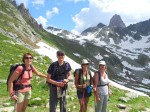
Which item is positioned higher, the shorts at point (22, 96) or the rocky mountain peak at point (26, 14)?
the rocky mountain peak at point (26, 14)

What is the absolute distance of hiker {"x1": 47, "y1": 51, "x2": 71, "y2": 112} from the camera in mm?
14125

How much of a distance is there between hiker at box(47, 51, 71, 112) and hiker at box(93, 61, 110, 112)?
1.86 metres

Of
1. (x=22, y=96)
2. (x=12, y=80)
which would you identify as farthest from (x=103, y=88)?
(x=12, y=80)

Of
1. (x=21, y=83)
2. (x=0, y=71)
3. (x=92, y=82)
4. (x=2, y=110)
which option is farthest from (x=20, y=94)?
(x=0, y=71)

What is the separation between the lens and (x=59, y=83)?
556 inches

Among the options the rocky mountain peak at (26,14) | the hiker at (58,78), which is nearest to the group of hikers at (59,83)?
the hiker at (58,78)

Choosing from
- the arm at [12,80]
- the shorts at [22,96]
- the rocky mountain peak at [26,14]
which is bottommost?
the shorts at [22,96]

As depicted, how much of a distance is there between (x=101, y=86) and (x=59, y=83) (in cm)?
264

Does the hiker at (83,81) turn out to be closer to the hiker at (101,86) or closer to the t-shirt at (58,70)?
the hiker at (101,86)

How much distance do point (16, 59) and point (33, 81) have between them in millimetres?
9930

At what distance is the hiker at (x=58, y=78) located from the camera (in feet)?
46.3

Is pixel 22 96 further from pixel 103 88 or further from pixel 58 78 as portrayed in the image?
pixel 103 88

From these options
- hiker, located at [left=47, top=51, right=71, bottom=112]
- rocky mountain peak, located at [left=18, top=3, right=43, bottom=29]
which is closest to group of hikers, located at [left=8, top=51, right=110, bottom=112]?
hiker, located at [left=47, top=51, right=71, bottom=112]

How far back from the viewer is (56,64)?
14.2 meters
